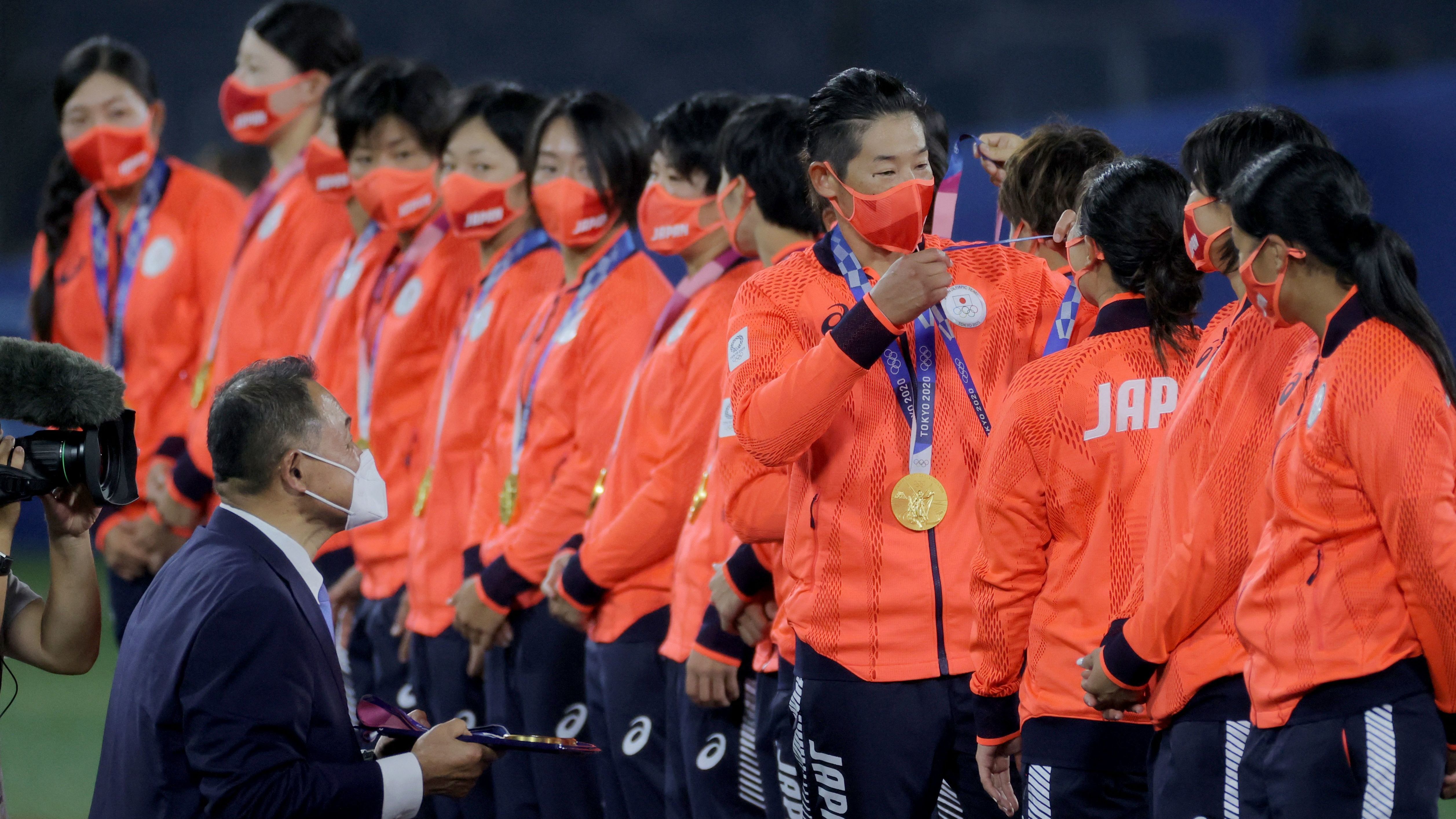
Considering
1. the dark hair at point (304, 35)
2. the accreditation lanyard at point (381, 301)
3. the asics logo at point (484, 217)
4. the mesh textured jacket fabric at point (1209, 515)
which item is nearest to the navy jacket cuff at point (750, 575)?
the mesh textured jacket fabric at point (1209, 515)

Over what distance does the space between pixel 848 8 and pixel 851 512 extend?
22.7ft

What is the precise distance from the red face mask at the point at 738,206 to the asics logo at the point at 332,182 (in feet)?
6.49

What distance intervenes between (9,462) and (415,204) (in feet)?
7.17

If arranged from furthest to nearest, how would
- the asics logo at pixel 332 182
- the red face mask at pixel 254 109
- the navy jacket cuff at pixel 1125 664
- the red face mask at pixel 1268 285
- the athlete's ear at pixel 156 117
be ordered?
the athlete's ear at pixel 156 117 → the red face mask at pixel 254 109 → the asics logo at pixel 332 182 → the navy jacket cuff at pixel 1125 664 → the red face mask at pixel 1268 285

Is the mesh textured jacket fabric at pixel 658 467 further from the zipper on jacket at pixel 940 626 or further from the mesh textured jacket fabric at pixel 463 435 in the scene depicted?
the zipper on jacket at pixel 940 626

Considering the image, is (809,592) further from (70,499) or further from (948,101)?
(948,101)

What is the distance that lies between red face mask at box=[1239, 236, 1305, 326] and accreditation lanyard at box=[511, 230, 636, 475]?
2000 mm

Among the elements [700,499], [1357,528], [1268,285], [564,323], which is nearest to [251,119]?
[564,323]

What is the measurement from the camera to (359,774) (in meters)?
2.51

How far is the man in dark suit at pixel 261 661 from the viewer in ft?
7.82

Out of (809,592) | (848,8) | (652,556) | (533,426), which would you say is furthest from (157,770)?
(848,8)

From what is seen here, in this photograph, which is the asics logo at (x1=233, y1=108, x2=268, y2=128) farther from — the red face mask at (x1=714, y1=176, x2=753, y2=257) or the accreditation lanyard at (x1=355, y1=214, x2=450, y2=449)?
the red face mask at (x1=714, y1=176, x2=753, y2=257)

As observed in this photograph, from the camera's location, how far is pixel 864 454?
2781 mm

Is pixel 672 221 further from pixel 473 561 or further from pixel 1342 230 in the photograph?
pixel 1342 230
